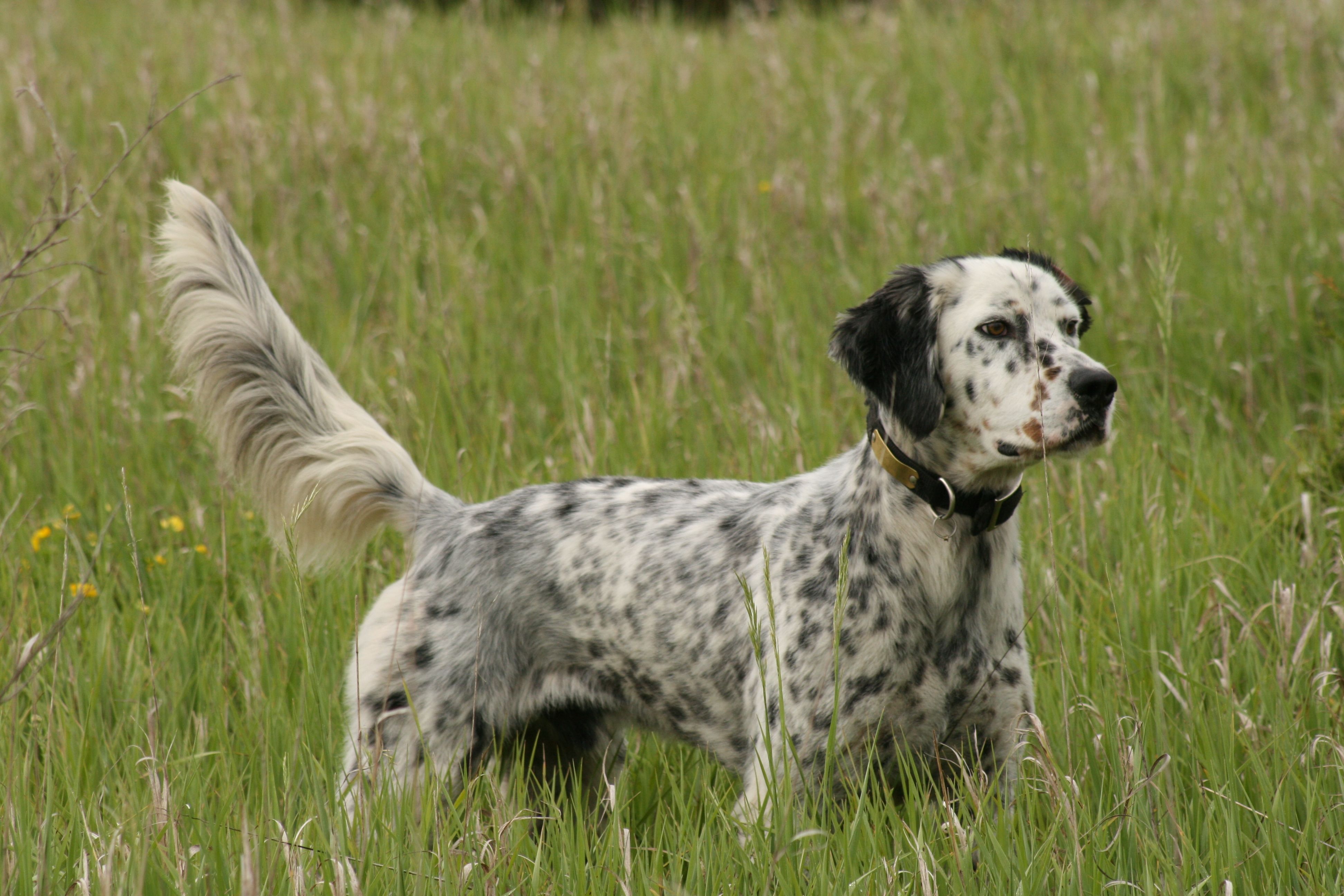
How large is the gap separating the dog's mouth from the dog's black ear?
9.6 inches

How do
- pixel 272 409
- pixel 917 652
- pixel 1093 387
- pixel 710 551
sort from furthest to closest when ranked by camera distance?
pixel 272 409 → pixel 710 551 → pixel 917 652 → pixel 1093 387

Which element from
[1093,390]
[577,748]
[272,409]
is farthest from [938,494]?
[272,409]

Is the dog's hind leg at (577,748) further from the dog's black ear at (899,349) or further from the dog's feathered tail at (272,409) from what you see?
the dog's black ear at (899,349)

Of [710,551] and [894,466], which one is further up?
[894,466]

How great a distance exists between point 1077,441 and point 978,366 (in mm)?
314

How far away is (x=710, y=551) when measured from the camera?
10.3ft

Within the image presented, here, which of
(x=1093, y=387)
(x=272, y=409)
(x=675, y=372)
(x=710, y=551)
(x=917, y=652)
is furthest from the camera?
(x=675, y=372)

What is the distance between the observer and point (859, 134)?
735 centimetres

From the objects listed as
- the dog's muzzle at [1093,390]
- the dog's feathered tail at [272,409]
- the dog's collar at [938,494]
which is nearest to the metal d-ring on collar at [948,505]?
the dog's collar at [938,494]

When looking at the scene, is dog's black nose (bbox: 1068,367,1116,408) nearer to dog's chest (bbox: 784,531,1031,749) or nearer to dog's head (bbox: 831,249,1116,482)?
dog's head (bbox: 831,249,1116,482)

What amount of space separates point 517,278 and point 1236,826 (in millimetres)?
4245

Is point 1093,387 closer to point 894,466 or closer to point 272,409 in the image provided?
point 894,466

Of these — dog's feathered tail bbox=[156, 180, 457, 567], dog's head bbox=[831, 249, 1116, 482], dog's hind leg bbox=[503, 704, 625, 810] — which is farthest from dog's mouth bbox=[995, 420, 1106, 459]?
dog's feathered tail bbox=[156, 180, 457, 567]

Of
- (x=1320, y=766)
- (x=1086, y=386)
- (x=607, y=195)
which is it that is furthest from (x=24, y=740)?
(x=607, y=195)
